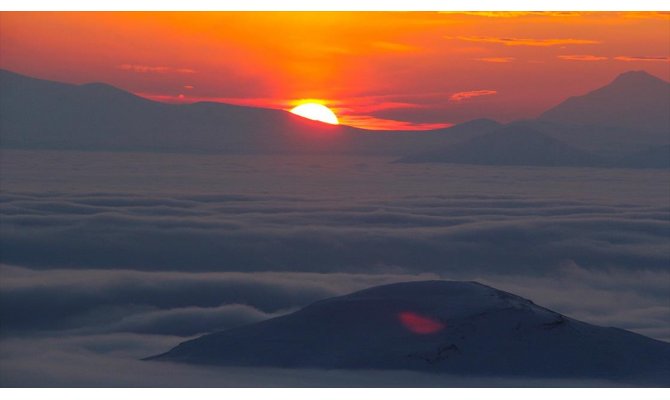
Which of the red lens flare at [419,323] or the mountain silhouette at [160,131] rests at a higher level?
the mountain silhouette at [160,131]

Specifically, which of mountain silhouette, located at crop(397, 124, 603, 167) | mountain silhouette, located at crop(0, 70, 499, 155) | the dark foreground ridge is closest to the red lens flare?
the dark foreground ridge

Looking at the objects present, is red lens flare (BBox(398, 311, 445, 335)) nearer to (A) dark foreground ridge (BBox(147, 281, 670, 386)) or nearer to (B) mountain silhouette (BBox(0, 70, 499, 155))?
(A) dark foreground ridge (BBox(147, 281, 670, 386))

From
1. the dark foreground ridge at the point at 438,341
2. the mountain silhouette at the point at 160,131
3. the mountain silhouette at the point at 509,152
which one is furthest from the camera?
the mountain silhouette at the point at 509,152

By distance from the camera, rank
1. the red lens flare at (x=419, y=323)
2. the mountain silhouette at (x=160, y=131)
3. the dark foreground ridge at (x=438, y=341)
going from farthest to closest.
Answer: the mountain silhouette at (x=160, y=131) → the red lens flare at (x=419, y=323) → the dark foreground ridge at (x=438, y=341)

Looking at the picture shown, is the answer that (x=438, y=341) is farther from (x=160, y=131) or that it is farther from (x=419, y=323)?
(x=160, y=131)

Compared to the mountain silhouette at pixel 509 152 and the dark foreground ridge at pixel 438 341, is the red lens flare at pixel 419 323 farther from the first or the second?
the mountain silhouette at pixel 509 152

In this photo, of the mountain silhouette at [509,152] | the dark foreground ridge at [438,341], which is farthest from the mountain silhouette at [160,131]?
the dark foreground ridge at [438,341]

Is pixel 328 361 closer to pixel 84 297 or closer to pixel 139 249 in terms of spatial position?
pixel 84 297
